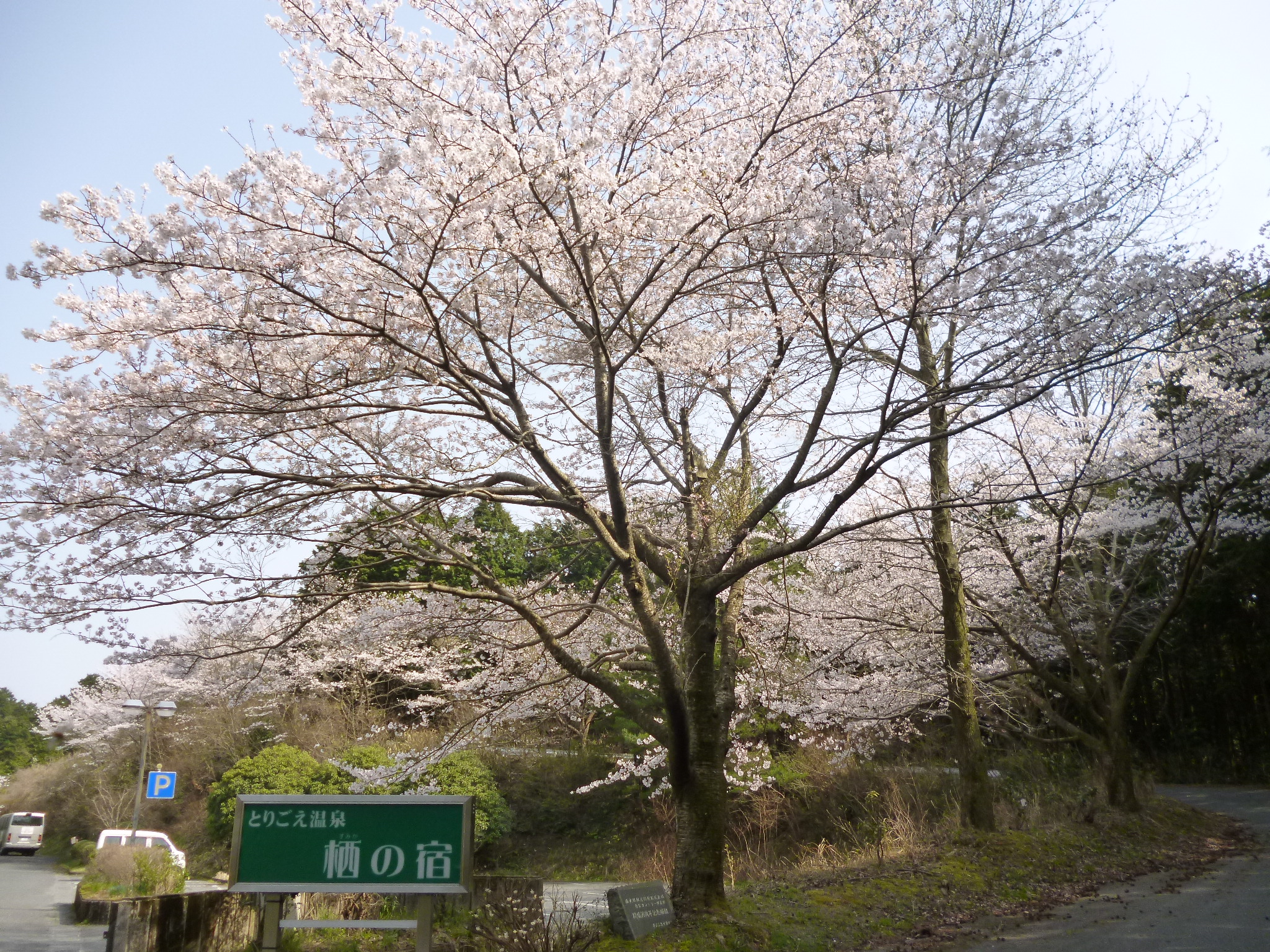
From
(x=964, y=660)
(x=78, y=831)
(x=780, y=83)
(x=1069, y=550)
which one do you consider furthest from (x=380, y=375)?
(x=78, y=831)

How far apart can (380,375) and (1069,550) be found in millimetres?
11151

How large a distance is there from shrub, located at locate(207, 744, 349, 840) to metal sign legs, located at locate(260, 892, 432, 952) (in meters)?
11.2

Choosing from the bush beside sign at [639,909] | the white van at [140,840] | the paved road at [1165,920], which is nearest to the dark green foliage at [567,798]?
the white van at [140,840]

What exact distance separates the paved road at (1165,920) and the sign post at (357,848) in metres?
4.00

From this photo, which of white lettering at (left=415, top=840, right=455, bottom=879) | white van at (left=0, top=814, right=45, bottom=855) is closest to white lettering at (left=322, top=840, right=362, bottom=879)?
white lettering at (left=415, top=840, right=455, bottom=879)

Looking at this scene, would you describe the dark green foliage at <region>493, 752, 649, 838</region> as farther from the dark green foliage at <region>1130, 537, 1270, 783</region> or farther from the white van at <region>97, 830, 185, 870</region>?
the dark green foliage at <region>1130, 537, 1270, 783</region>

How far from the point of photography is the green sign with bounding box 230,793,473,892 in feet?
17.1

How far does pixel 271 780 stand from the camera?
1672 cm

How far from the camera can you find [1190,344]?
779cm

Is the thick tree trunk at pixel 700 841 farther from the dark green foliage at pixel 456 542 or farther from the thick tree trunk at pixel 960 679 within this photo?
the thick tree trunk at pixel 960 679

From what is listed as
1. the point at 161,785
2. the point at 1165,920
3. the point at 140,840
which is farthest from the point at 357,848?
the point at 140,840

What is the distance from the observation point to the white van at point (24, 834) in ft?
98.3

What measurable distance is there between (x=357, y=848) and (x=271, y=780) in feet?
43.7

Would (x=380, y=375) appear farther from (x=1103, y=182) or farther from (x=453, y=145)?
(x=1103, y=182)
